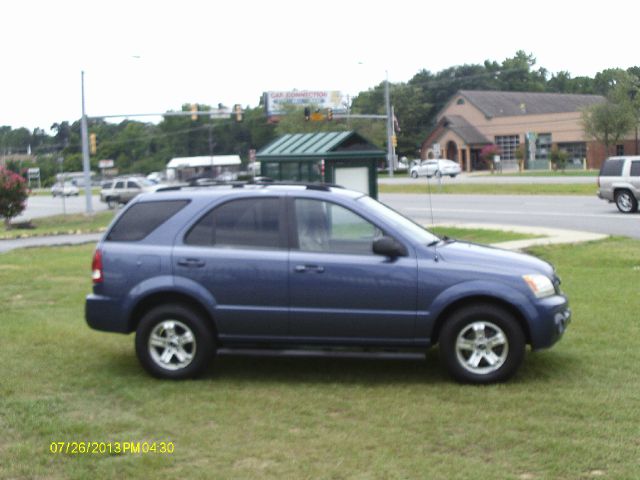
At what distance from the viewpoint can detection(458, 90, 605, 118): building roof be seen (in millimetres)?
85375

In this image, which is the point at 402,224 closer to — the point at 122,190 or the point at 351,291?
the point at 351,291

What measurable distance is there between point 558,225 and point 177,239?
18121mm

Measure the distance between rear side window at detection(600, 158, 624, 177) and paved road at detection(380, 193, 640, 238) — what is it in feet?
3.75

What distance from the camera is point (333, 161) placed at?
1700cm

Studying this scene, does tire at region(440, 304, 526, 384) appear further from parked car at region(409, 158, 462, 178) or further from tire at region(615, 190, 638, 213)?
parked car at region(409, 158, 462, 178)

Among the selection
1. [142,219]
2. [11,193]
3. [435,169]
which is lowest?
[142,219]

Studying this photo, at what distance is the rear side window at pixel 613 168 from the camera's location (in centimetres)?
2822

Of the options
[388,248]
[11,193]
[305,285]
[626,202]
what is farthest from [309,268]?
[11,193]

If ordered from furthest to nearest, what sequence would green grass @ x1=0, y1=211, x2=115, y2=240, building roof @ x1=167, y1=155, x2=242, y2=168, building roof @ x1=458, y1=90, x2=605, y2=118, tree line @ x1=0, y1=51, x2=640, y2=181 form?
tree line @ x1=0, y1=51, x2=640, y2=181, building roof @ x1=458, y1=90, x2=605, y2=118, building roof @ x1=167, y1=155, x2=242, y2=168, green grass @ x1=0, y1=211, x2=115, y2=240

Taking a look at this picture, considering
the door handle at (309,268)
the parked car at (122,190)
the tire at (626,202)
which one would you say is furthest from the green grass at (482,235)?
the parked car at (122,190)

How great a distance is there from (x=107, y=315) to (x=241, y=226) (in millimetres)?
1389

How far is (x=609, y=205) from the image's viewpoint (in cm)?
3092

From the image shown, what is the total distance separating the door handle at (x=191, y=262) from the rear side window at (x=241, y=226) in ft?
0.61

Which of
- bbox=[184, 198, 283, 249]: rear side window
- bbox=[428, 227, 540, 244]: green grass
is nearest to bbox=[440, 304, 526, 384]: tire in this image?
bbox=[184, 198, 283, 249]: rear side window
